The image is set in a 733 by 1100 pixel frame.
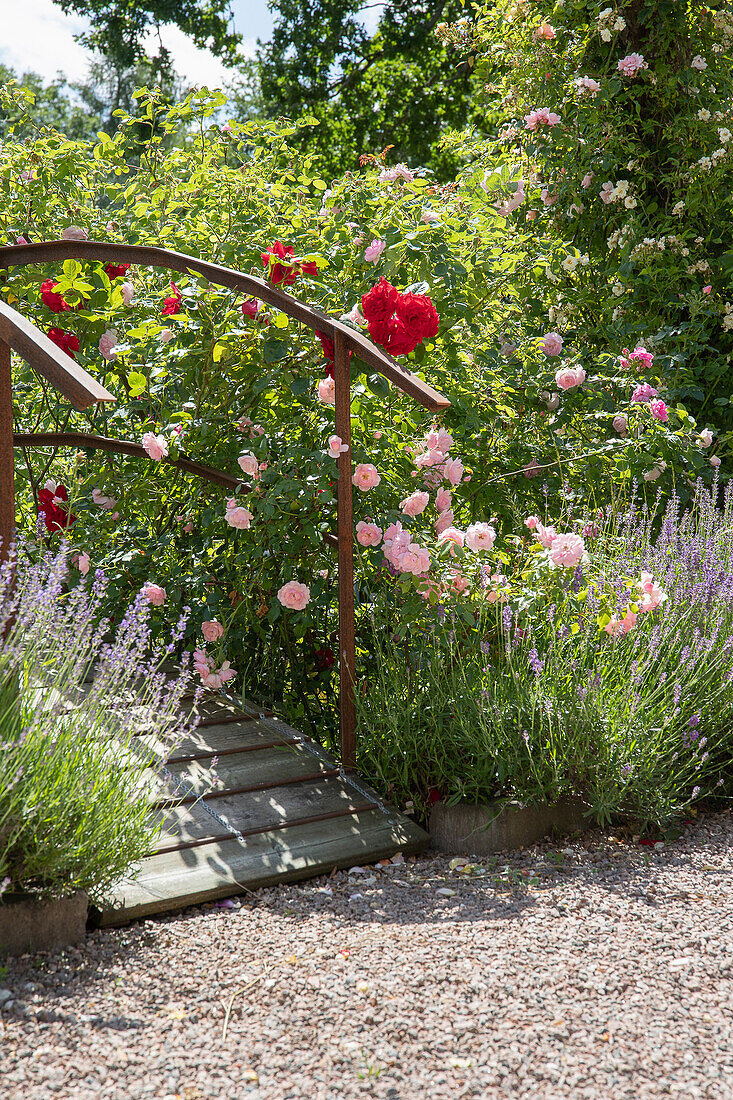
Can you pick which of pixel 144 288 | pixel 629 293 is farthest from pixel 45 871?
pixel 629 293

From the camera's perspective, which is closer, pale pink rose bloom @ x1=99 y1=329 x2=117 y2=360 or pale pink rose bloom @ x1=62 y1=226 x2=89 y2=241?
pale pink rose bloom @ x1=99 y1=329 x2=117 y2=360

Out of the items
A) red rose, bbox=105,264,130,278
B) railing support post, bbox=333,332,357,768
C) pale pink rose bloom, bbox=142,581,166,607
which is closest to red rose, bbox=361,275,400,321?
railing support post, bbox=333,332,357,768

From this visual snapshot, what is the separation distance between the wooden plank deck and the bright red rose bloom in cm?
94

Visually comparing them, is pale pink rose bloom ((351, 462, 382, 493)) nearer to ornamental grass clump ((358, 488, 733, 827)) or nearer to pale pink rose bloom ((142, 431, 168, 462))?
ornamental grass clump ((358, 488, 733, 827))

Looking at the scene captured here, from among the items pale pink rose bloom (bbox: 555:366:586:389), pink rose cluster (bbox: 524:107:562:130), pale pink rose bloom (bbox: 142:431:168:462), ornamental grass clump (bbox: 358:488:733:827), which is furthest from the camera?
pink rose cluster (bbox: 524:107:562:130)

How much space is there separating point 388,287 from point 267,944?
192cm

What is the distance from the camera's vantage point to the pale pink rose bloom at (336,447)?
2902 mm

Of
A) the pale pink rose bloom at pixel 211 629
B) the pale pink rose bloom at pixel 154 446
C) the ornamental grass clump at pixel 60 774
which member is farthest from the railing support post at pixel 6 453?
the pale pink rose bloom at pixel 211 629

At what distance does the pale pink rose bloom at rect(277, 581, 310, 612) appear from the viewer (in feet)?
9.82

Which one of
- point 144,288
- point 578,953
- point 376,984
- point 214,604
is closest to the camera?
point 376,984

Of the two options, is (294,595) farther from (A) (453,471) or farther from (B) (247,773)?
(A) (453,471)

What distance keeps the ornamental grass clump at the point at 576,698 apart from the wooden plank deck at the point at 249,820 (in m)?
0.18

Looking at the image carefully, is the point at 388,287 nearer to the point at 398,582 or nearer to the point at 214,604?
the point at 398,582

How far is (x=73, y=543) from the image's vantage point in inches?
142
